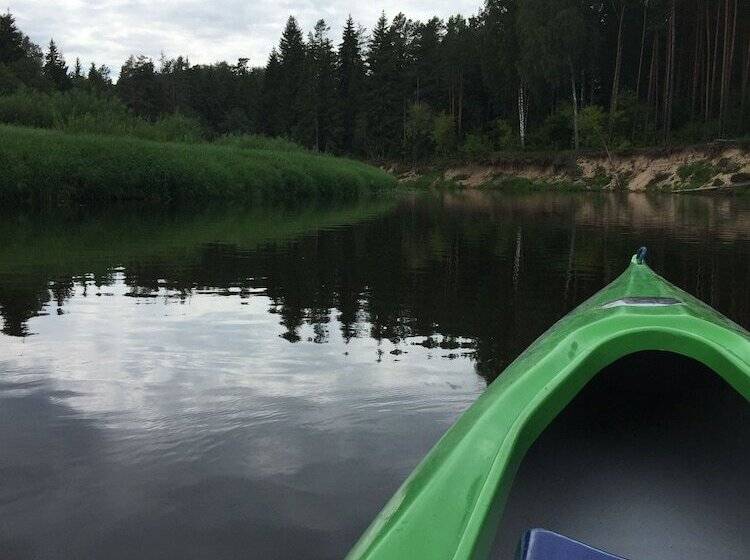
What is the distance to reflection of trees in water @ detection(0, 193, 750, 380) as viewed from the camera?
211 inches

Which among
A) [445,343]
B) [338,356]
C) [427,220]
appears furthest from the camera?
[427,220]

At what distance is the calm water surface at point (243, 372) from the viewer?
2422 mm

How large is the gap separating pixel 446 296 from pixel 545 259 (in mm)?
3054

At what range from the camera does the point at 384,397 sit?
3.67 metres

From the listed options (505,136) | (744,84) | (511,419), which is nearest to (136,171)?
(511,419)

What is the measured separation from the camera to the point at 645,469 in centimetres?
270

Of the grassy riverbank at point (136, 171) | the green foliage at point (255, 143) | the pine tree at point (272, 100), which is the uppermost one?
the pine tree at point (272, 100)

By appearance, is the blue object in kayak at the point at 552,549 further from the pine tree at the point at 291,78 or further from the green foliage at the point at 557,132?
the pine tree at the point at 291,78

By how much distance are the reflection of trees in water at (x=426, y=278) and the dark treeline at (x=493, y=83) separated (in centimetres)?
2029

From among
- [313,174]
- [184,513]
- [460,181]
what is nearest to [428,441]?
[184,513]

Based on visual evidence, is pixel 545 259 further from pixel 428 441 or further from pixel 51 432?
pixel 51 432

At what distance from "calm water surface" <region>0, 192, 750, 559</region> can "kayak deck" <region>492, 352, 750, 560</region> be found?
552 mm

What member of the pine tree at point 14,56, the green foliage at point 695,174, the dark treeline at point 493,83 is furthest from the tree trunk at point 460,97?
the pine tree at point 14,56

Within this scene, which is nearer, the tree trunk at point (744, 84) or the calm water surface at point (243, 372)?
the calm water surface at point (243, 372)
